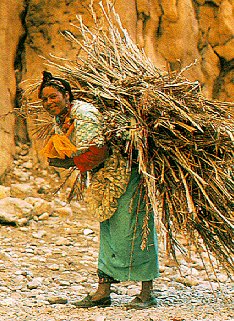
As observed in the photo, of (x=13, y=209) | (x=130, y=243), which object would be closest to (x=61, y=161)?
(x=130, y=243)

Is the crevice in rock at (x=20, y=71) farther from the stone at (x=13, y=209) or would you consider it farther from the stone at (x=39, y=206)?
the stone at (x=13, y=209)

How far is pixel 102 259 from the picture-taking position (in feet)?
9.59

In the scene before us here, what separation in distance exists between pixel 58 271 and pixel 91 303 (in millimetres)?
718

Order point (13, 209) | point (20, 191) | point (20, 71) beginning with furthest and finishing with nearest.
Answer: point (20, 71) → point (20, 191) → point (13, 209)

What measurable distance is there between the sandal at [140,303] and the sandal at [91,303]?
0.10 m

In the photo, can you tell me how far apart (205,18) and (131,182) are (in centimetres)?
318

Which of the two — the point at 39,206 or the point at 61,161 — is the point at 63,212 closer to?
the point at 39,206

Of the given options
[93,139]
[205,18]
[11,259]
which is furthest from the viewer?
[205,18]

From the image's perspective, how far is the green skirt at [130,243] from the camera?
2.81 metres

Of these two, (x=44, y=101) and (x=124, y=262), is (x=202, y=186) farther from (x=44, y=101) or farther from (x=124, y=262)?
(x=44, y=101)

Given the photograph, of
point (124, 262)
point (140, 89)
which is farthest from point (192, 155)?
point (124, 262)

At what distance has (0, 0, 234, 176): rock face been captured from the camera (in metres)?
5.03

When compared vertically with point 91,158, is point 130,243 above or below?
below

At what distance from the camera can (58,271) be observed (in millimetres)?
3578
